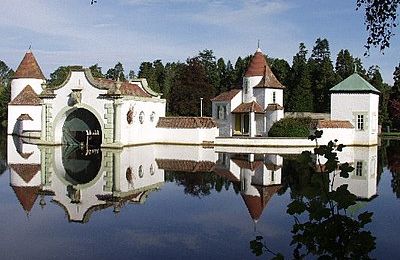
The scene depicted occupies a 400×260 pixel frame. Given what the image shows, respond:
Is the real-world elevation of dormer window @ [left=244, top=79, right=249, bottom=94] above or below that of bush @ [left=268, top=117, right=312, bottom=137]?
above

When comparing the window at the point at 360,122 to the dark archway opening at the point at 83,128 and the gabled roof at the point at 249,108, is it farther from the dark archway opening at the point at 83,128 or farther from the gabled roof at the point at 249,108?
the dark archway opening at the point at 83,128

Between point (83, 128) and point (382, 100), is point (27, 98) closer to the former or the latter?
point (83, 128)

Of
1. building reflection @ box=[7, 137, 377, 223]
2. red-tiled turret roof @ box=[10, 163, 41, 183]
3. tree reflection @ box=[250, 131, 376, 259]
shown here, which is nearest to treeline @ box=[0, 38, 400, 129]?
building reflection @ box=[7, 137, 377, 223]

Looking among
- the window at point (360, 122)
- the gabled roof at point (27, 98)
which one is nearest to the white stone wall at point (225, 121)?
the window at point (360, 122)

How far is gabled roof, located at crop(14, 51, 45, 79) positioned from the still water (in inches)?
995

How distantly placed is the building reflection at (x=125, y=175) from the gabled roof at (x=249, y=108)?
32.0 ft

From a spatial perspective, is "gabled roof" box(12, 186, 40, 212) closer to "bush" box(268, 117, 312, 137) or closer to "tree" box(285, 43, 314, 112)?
"bush" box(268, 117, 312, 137)

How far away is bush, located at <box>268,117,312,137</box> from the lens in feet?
111

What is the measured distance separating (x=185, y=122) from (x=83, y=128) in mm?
6383

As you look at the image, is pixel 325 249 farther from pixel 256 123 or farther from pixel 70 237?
pixel 256 123

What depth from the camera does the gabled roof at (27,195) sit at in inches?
487

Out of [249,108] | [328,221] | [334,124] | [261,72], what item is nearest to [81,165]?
[328,221]

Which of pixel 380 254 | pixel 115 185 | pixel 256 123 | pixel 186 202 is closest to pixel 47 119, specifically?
pixel 256 123

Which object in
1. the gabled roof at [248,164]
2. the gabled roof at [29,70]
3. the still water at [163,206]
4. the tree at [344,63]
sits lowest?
the still water at [163,206]
